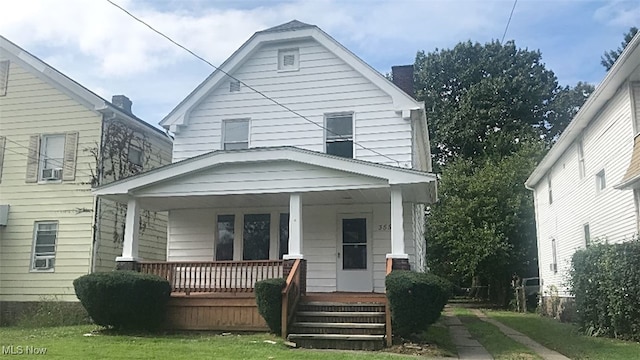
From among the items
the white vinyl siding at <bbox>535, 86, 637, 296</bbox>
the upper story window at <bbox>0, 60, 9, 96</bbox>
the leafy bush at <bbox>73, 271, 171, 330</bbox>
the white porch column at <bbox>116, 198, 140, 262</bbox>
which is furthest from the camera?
the upper story window at <bbox>0, 60, 9, 96</bbox>

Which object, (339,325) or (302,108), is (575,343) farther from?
(302,108)

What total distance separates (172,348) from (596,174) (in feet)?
40.2

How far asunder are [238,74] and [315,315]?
7.87 meters

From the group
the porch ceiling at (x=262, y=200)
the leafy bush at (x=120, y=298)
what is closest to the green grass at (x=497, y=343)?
the porch ceiling at (x=262, y=200)

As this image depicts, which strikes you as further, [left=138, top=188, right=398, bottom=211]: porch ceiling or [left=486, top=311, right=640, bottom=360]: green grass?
[left=138, top=188, right=398, bottom=211]: porch ceiling

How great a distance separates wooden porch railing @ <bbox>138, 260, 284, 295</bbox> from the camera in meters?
12.9

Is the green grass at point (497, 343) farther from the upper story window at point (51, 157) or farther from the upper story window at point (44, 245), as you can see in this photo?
the upper story window at point (51, 157)

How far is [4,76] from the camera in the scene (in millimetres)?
18312

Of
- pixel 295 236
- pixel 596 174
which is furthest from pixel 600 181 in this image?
pixel 295 236

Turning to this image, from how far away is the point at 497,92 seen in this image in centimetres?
3694

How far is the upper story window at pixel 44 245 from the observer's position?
16.8 m

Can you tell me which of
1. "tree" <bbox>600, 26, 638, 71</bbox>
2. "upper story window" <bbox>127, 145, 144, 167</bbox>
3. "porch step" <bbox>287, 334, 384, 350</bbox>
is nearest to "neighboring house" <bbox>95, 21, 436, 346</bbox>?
"porch step" <bbox>287, 334, 384, 350</bbox>

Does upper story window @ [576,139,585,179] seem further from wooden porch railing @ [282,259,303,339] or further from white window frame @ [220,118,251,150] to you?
wooden porch railing @ [282,259,303,339]

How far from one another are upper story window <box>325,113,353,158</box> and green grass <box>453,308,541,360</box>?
5578 mm
